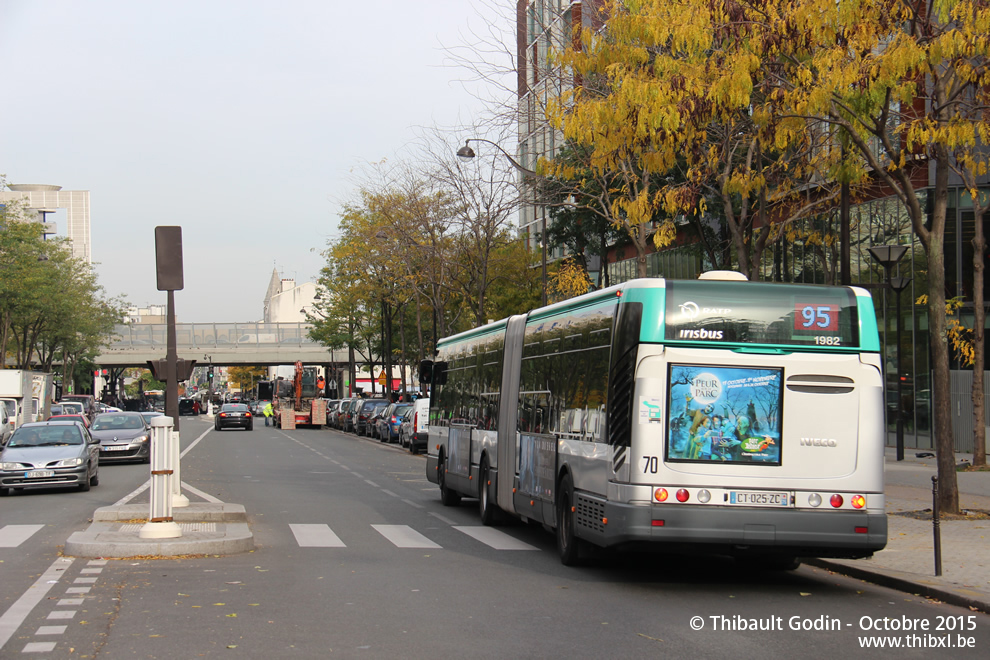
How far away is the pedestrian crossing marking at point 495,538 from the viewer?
14.2 meters

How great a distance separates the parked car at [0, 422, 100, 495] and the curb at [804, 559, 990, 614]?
15.0 metres

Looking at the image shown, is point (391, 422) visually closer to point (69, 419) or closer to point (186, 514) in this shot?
point (69, 419)

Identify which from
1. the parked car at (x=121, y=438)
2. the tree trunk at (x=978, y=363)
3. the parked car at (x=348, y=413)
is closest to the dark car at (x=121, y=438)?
the parked car at (x=121, y=438)

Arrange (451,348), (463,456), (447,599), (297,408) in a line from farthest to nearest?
(297,408), (451,348), (463,456), (447,599)

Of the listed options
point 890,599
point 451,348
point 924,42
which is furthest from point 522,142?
point 890,599

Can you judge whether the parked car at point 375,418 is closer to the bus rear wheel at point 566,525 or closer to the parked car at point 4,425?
the parked car at point 4,425

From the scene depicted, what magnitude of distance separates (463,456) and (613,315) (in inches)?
307

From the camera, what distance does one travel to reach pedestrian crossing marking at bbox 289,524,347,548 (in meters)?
14.0

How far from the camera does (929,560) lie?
12242mm

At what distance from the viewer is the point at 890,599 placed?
10383 millimetres

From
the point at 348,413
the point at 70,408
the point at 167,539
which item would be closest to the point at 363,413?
the point at 348,413

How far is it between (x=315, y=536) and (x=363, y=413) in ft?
138

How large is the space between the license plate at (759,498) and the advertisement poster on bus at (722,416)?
0.29 meters

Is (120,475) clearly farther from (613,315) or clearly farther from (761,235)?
(613,315)
